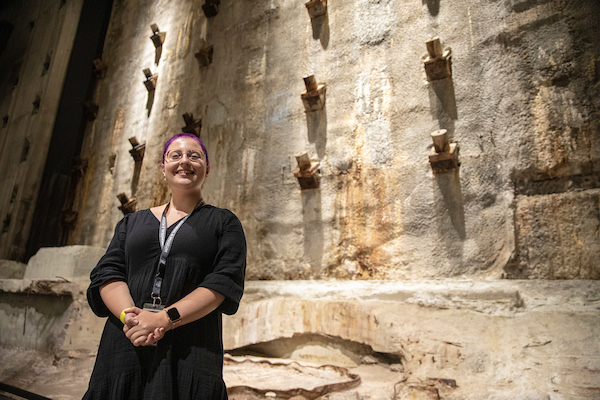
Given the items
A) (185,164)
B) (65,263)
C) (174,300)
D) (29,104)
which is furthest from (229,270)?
(29,104)

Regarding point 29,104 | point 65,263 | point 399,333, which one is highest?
point 29,104

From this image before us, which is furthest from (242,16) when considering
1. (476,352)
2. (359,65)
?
(476,352)

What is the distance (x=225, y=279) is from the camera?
1206 mm

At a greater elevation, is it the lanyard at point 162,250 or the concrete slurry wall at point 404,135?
the concrete slurry wall at point 404,135

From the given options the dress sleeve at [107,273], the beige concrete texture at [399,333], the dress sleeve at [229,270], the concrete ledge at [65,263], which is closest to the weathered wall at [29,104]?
the concrete ledge at [65,263]

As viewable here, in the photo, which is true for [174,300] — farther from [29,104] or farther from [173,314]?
[29,104]

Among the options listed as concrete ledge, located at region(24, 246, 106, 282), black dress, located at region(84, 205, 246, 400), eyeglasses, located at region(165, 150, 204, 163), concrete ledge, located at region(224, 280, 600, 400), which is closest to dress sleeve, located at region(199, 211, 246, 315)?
black dress, located at region(84, 205, 246, 400)

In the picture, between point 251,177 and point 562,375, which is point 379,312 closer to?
point 562,375

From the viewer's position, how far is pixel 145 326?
1076mm

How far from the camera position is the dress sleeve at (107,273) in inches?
49.6

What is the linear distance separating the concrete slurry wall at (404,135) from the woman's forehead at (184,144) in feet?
6.83

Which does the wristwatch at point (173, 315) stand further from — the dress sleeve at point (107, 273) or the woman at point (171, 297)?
the dress sleeve at point (107, 273)

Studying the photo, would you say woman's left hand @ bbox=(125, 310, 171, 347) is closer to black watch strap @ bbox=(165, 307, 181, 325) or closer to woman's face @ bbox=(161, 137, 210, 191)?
black watch strap @ bbox=(165, 307, 181, 325)

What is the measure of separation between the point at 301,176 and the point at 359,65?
117 centimetres
